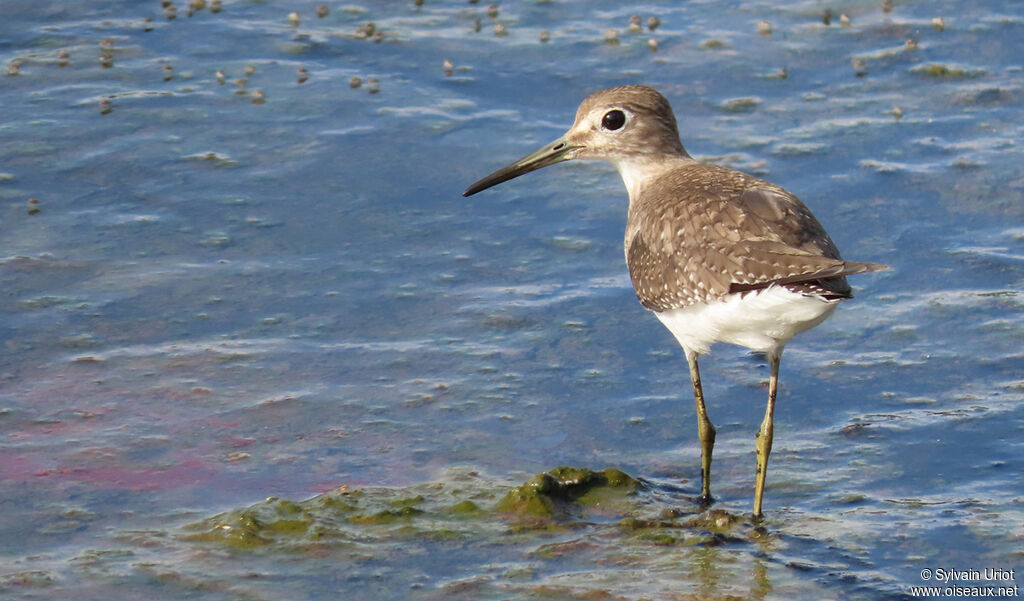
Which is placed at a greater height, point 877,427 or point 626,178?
point 626,178

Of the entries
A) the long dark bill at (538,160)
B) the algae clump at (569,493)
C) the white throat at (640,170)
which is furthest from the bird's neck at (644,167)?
the algae clump at (569,493)

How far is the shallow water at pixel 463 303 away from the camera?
24.1ft

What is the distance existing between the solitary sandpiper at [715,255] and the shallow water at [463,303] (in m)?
0.88

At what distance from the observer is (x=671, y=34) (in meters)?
13.7

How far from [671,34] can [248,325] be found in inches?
234

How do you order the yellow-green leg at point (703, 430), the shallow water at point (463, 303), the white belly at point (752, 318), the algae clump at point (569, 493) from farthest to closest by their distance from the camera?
the yellow-green leg at point (703, 430)
the algae clump at point (569, 493)
the shallow water at point (463, 303)
the white belly at point (752, 318)

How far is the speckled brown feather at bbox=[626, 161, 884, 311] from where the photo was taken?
6.90m

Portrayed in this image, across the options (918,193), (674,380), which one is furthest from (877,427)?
(918,193)

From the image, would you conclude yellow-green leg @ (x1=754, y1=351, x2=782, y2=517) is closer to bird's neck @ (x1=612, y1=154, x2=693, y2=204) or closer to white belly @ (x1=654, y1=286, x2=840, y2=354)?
white belly @ (x1=654, y1=286, x2=840, y2=354)

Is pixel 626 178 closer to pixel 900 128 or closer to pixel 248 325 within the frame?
pixel 248 325

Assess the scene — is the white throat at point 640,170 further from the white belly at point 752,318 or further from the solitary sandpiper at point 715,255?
the white belly at point 752,318

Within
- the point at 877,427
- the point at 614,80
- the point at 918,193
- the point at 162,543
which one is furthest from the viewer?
the point at 614,80

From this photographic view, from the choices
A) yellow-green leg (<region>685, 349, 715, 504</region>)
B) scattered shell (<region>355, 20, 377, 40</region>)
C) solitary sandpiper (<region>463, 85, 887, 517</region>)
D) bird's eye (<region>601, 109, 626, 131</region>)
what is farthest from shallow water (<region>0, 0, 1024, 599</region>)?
bird's eye (<region>601, 109, 626, 131</region>)

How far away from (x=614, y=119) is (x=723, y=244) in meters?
1.96
